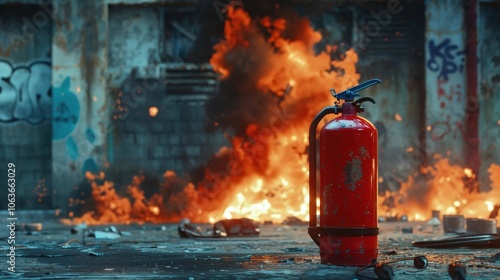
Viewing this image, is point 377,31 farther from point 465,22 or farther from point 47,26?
point 47,26

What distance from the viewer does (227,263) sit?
20.3 ft

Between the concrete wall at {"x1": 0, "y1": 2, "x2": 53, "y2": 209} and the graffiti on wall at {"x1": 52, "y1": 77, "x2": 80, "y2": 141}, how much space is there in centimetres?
40

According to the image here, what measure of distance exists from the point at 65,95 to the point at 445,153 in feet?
23.1

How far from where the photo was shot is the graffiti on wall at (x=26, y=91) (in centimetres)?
1582

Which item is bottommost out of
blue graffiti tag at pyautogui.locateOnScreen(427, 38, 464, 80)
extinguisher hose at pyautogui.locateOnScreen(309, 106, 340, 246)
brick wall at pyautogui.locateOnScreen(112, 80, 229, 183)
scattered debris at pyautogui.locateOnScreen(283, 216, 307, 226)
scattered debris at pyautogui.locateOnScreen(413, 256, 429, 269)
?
scattered debris at pyautogui.locateOnScreen(283, 216, 307, 226)

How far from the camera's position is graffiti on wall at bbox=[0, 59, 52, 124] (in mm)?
15820

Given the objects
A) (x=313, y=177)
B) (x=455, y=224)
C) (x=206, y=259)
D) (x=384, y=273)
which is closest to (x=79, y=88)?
(x=455, y=224)

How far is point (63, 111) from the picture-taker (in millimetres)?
15516

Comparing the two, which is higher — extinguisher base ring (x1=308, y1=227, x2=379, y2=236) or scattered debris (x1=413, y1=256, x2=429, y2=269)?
extinguisher base ring (x1=308, y1=227, x2=379, y2=236)

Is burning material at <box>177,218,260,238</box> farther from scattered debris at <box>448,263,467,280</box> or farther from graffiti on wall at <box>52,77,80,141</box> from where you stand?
graffiti on wall at <box>52,77,80,141</box>

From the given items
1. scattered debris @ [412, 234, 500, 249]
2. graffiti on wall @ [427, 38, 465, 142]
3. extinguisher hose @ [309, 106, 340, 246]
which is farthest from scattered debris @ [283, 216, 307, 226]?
extinguisher hose @ [309, 106, 340, 246]

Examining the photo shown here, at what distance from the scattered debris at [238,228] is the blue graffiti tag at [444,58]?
22.5 feet

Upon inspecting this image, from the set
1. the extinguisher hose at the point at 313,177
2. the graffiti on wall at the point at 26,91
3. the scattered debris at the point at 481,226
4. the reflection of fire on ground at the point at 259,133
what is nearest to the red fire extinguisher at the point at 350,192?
the extinguisher hose at the point at 313,177

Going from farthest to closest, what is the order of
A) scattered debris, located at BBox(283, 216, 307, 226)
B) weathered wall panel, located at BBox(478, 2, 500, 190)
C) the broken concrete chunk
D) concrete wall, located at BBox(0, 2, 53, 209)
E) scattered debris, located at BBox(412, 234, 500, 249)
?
weathered wall panel, located at BBox(478, 2, 500, 190)
concrete wall, located at BBox(0, 2, 53, 209)
scattered debris, located at BBox(283, 216, 307, 226)
the broken concrete chunk
scattered debris, located at BBox(412, 234, 500, 249)
